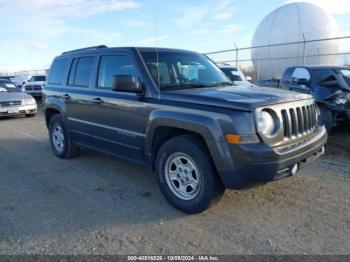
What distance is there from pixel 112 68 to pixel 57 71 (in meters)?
2.09

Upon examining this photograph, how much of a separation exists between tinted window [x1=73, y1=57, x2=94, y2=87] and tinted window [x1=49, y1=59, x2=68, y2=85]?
57cm

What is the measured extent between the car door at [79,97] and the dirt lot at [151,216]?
0.67 metres

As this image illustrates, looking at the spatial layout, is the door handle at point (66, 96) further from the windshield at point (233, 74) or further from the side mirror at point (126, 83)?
the windshield at point (233, 74)

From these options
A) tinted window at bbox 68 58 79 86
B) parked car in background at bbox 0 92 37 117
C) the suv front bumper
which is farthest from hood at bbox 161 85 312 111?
parked car in background at bbox 0 92 37 117

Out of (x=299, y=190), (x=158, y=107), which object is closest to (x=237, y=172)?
(x=158, y=107)

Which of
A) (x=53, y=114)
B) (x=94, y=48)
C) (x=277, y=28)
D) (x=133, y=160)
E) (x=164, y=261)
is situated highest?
(x=277, y=28)

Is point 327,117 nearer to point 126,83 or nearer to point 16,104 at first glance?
point 126,83

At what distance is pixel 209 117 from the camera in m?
3.73

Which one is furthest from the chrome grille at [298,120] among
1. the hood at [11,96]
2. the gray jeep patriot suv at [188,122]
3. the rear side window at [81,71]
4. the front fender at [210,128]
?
the hood at [11,96]

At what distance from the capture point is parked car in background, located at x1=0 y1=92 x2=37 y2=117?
42.1 ft

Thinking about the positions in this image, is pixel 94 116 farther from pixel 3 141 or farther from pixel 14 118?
pixel 14 118

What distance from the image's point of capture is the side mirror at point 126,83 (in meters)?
4.32

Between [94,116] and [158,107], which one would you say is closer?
[158,107]

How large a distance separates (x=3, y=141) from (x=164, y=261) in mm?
6928
